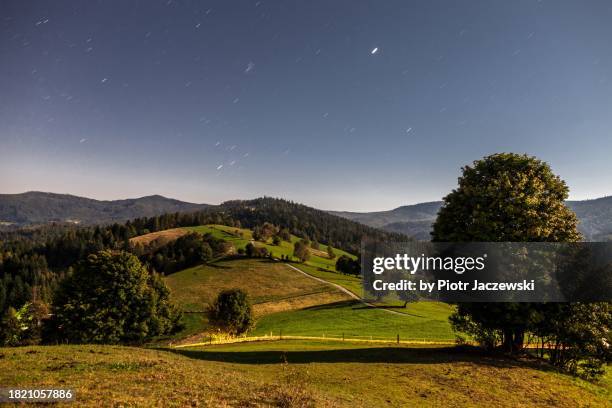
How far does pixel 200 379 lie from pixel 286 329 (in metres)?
58.2

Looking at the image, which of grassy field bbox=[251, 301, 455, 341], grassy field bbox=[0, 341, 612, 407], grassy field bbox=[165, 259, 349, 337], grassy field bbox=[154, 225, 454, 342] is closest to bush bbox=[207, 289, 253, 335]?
grassy field bbox=[251, 301, 455, 341]

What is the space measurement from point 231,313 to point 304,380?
46.4m

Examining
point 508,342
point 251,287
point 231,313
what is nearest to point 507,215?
point 508,342

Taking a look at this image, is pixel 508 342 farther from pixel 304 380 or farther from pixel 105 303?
pixel 105 303

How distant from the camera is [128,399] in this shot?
13391 mm

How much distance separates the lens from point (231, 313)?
62.7m

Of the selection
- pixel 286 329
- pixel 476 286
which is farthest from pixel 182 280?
pixel 476 286

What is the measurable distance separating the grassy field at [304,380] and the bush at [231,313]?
3381cm

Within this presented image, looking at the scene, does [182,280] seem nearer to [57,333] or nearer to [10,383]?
[57,333]

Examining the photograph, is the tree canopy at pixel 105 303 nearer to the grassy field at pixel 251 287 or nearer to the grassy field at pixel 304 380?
the grassy field at pixel 304 380

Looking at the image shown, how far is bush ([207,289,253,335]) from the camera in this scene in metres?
62.7

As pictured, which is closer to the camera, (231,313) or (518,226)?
(518,226)

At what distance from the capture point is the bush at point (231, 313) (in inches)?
2469

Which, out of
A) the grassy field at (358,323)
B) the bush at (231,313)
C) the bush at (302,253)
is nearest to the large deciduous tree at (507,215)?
the grassy field at (358,323)
